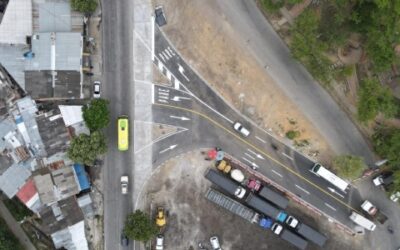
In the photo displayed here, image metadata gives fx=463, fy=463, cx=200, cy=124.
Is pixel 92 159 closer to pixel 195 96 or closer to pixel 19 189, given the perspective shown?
pixel 19 189

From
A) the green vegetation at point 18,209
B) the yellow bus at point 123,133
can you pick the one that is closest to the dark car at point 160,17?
the yellow bus at point 123,133

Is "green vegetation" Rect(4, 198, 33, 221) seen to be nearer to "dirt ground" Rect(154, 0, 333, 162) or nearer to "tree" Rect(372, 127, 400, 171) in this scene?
"dirt ground" Rect(154, 0, 333, 162)

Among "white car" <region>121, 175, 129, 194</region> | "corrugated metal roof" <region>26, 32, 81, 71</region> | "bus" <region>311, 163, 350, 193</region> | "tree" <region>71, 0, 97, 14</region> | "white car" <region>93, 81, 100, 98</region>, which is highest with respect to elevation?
"tree" <region>71, 0, 97, 14</region>

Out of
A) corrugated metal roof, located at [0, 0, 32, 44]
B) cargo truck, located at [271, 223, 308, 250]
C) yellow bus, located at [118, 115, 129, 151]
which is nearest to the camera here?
corrugated metal roof, located at [0, 0, 32, 44]

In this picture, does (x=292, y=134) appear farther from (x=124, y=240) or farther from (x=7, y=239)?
(x=7, y=239)

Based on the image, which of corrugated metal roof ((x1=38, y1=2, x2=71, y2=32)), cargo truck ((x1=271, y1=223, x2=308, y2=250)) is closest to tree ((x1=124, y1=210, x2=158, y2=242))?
cargo truck ((x1=271, y1=223, x2=308, y2=250))

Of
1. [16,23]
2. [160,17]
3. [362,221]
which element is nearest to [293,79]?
[160,17]

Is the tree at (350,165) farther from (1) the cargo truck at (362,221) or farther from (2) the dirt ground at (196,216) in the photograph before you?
(2) the dirt ground at (196,216)
